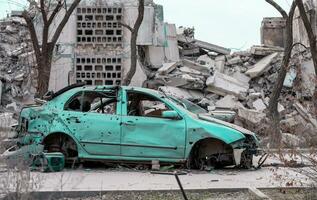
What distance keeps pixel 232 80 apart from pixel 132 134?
13.4 m

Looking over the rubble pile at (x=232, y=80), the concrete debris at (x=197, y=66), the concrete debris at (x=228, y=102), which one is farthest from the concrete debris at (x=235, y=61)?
the concrete debris at (x=228, y=102)

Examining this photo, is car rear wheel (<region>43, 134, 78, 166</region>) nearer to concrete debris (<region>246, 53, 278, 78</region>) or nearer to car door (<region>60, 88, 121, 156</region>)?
car door (<region>60, 88, 121, 156</region>)

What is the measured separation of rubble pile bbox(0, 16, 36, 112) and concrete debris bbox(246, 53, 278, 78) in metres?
9.48

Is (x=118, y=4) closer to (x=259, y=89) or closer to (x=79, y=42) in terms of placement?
(x=79, y=42)

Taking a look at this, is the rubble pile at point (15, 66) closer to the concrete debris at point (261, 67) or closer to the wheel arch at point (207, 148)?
the concrete debris at point (261, 67)

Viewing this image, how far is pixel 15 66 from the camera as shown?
2436cm

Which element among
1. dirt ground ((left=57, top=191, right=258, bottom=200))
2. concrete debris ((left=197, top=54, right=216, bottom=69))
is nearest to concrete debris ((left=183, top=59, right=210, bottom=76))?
concrete debris ((left=197, top=54, right=216, bottom=69))

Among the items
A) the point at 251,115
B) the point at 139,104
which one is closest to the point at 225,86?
the point at 251,115

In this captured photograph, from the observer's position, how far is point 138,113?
11.7 metres

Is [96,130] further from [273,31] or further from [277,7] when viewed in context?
[273,31]

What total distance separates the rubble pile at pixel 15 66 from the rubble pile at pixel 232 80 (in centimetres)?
537

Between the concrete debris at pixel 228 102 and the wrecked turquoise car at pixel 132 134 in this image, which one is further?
the concrete debris at pixel 228 102

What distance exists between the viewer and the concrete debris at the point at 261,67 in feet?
81.0

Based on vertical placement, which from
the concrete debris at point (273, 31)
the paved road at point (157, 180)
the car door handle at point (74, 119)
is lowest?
the paved road at point (157, 180)
